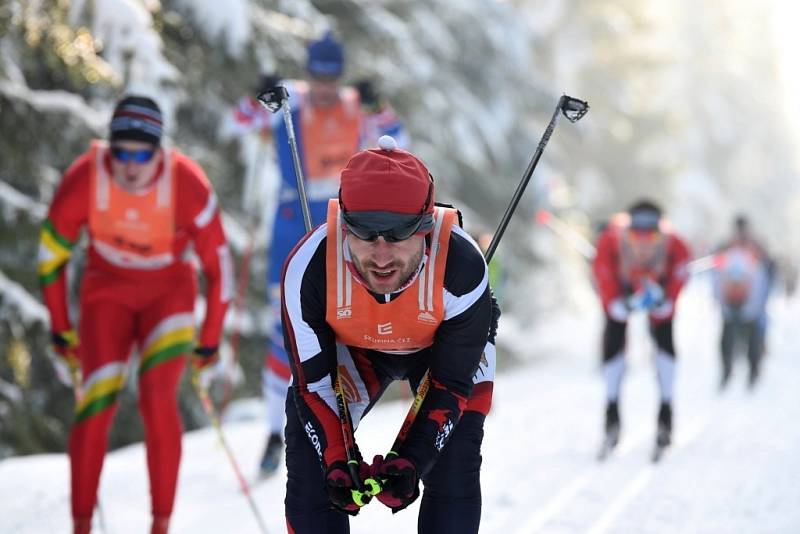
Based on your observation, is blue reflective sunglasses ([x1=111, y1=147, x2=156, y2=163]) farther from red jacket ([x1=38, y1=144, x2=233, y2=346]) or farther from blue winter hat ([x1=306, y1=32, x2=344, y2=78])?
blue winter hat ([x1=306, y1=32, x2=344, y2=78])

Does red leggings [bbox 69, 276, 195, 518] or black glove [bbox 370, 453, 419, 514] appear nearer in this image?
black glove [bbox 370, 453, 419, 514]

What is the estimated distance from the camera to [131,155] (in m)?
4.50

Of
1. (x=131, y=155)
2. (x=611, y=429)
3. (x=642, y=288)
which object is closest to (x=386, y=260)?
(x=131, y=155)

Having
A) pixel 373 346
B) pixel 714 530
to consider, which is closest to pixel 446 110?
pixel 714 530

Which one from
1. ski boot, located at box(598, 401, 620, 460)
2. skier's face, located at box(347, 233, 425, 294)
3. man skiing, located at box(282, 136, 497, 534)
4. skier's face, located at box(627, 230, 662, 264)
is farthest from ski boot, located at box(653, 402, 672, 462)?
skier's face, located at box(347, 233, 425, 294)

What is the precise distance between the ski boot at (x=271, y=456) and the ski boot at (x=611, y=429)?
240 centimetres

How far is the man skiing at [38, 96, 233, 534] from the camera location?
446 cm

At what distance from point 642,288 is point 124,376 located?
4.07m

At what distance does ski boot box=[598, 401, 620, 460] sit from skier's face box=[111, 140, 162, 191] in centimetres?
405

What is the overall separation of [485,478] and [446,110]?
7494 mm

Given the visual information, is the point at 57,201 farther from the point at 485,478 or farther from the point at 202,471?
the point at 485,478

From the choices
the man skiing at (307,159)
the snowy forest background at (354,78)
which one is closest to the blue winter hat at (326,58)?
the man skiing at (307,159)

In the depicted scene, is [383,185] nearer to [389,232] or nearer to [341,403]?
[389,232]

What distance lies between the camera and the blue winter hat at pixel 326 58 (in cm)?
605
